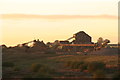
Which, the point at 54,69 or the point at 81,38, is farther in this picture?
the point at 81,38

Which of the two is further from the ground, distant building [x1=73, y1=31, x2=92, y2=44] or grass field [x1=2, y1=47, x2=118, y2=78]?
distant building [x1=73, y1=31, x2=92, y2=44]

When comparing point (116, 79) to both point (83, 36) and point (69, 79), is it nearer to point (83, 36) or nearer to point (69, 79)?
point (69, 79)

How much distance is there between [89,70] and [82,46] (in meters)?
60.6

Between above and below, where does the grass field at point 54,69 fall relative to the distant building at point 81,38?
below

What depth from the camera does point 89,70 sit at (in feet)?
139

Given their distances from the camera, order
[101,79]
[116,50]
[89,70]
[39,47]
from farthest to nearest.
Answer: [39,47], [116,50], [89,70], [101,79]

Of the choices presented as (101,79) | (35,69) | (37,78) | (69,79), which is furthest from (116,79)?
(35,69)

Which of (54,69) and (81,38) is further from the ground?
(81,38)

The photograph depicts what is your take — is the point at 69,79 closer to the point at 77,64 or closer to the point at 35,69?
the point at 35,69

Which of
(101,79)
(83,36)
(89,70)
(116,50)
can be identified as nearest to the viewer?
(101,79)

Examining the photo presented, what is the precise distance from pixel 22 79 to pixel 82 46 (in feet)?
231

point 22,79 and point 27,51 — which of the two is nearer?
point 22,79

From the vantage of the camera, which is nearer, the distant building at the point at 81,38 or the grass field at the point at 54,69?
the grass field at the point at 54,69

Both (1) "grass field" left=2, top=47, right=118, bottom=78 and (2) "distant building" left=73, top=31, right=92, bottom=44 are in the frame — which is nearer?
(1) "grass field" left=2, top=47, right=118, bottom=78
